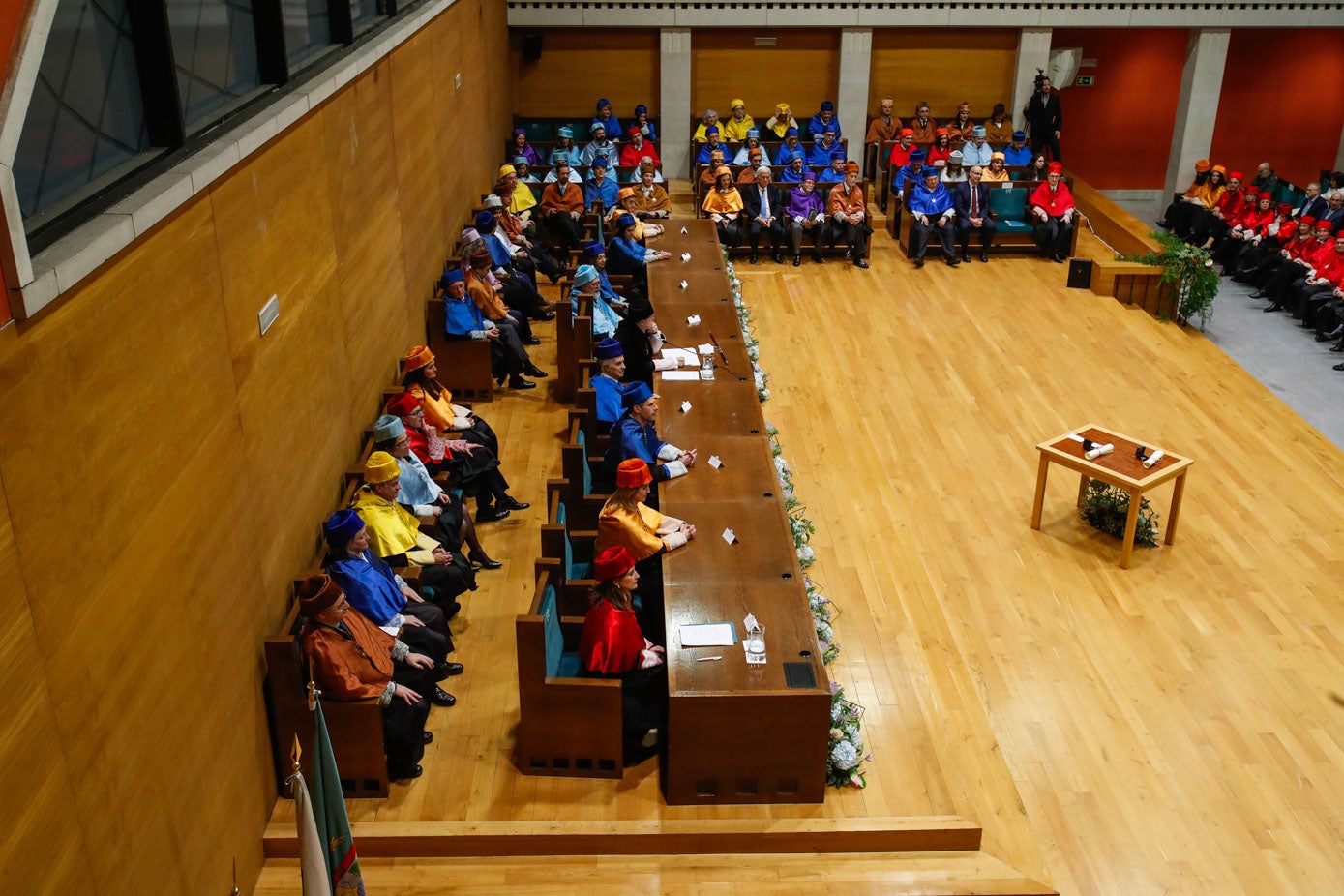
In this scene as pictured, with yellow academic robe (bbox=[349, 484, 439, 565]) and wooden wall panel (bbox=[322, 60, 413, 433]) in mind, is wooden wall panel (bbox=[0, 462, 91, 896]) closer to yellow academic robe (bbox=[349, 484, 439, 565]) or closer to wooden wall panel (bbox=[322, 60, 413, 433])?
yellow academic robe (bbox=[349, 484, 439, 565])

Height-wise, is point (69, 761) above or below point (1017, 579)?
above

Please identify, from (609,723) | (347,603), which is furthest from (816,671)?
(347,603)

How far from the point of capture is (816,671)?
5469mm

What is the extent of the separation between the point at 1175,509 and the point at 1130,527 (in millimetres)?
527

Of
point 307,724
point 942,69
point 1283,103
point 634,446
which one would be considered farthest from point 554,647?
point 1283,103

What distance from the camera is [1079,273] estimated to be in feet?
41.9

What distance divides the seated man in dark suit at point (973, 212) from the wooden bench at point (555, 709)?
9.26 meters

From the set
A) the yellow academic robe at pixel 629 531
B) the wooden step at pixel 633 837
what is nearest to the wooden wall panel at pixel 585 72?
the yellow academic robe at pixel 629 531

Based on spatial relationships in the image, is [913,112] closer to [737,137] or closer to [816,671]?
[737,137]

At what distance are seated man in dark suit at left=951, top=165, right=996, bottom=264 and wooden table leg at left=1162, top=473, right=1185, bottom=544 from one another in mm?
6083

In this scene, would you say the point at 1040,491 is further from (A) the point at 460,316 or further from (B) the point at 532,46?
(B) the point at 532,46

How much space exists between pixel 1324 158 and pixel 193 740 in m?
17.8

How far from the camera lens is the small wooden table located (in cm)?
777

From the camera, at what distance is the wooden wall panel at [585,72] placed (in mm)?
15883
